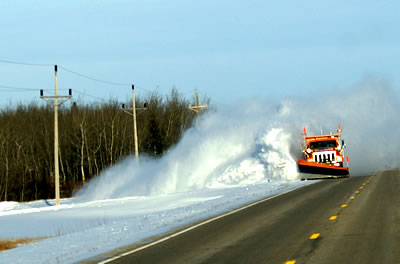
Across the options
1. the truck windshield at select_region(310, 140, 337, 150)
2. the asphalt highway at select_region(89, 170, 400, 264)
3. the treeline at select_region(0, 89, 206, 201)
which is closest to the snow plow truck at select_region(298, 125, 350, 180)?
the truck windshield at select_region(310, 140, 337, 150)

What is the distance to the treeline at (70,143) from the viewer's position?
265ft

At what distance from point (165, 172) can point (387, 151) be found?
731 inches

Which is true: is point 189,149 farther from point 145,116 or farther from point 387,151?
point 145,116

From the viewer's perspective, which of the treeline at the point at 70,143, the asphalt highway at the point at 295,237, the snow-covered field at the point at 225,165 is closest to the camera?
the asphalt highway at the point at 295,237

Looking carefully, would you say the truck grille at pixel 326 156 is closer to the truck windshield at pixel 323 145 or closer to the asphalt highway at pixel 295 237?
the truck windshield at pixel 323 145

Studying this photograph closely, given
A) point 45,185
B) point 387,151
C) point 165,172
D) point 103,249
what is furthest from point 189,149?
point 45,185

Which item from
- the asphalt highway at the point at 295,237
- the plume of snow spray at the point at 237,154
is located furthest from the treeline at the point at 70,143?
the asphalt highway at the point at 295,237

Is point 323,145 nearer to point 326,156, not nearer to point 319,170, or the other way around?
point 326,156

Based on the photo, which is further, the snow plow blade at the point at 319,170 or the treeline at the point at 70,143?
the treeline at the point at 70,143

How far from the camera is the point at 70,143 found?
93812mm

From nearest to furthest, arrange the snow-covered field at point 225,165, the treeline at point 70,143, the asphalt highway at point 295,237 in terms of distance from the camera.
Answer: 1. the asphalt highway at point 295,237
2. the snow-covered field at point 225,165
3. the treeline at point 70,143

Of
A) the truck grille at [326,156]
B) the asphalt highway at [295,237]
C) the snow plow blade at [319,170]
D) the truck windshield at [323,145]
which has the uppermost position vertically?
the truck windshield at [323,145]

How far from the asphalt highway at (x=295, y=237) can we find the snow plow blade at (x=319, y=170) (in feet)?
52.9

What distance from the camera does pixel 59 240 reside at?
50.7 ft
